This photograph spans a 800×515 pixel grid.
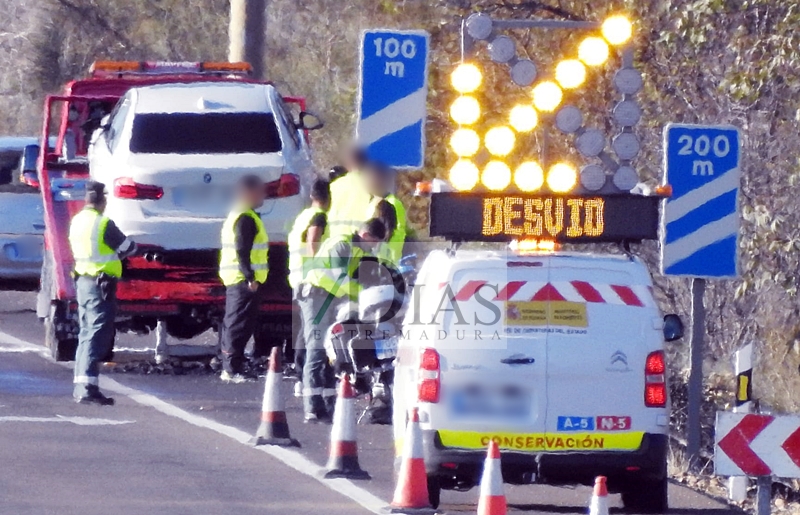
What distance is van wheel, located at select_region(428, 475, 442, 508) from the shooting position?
10.8 meters

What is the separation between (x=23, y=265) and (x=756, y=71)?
9184mm

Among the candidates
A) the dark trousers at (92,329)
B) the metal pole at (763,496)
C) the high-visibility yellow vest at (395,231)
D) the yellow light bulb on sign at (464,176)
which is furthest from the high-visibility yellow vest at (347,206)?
the metal pole at (763,496)

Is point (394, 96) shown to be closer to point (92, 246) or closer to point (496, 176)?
point (92, 246)

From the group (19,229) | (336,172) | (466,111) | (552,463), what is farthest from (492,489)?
(19,229)

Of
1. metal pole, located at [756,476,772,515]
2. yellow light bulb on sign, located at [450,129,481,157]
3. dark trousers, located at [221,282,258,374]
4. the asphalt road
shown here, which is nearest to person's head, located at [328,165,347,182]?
dark trousers, located at [221,282,258,374]

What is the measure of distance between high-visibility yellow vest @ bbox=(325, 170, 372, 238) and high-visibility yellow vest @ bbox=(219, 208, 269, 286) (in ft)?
2.76

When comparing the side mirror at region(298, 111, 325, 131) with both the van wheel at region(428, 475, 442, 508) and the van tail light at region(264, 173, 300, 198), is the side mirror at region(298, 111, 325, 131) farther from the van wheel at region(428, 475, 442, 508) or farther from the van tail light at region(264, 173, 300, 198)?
Answer: the van wheel at region(428, 475, 442, 508)

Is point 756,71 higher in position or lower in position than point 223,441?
higher

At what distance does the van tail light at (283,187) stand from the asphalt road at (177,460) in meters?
1.66

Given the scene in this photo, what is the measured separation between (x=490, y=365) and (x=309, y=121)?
8.96 m

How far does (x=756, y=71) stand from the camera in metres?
17.8

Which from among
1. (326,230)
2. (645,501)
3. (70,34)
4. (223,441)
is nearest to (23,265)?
(326,230)

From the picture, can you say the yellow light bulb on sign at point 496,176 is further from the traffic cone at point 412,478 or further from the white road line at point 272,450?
the white road line at point 272,450

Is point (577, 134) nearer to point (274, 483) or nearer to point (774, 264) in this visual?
point (274, 483)
